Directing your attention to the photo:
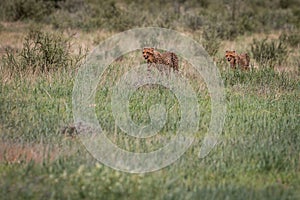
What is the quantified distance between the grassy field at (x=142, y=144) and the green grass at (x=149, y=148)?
1 cm

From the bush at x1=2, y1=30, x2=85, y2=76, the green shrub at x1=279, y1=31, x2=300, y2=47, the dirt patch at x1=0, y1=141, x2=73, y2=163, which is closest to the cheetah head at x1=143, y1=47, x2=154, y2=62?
the bush at x1=2, y1=30, x2=85, y2=76

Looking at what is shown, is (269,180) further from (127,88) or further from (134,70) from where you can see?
(134,70)

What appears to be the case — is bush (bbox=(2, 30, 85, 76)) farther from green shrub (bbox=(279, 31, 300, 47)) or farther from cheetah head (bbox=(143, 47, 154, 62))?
green shrub (bbox=(279, 31, 300, 47))

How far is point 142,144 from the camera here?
589cm

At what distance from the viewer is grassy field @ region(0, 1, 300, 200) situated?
15.4ft

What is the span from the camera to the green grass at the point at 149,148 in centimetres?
468

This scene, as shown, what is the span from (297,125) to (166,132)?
170 cm

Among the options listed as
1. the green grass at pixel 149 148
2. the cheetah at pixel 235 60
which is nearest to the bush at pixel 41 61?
the green grass at pixel 149 148

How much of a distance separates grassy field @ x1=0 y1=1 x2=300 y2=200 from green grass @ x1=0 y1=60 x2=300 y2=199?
0.03 ft

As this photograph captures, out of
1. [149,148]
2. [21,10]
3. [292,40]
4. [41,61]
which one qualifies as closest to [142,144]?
[149,148]

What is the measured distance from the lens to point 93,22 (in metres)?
20.5

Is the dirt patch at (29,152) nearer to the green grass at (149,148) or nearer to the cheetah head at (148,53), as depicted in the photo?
the green grass at (149,148)

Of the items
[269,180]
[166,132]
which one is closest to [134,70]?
[166,132]

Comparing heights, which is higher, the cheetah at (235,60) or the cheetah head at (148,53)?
the cheetah head at (148,53)
